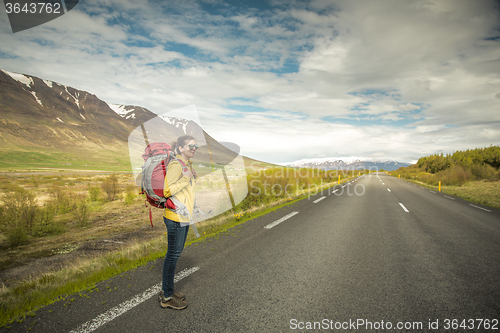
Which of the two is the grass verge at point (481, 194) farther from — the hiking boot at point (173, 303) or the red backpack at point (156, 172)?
the red backpack at point (156, 172)

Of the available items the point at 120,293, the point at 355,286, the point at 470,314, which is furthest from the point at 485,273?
the point at 120,293

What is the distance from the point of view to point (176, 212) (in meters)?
2.42

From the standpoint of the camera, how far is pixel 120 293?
8.73 ft

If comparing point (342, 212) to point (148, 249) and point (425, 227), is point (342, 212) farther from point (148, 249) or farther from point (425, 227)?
point (148, 249)

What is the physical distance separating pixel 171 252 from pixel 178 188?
2.63ft

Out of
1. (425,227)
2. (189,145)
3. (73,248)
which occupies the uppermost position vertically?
(189,145)

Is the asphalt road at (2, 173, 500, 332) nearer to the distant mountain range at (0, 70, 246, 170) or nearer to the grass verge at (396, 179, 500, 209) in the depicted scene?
the grass verge at (396, 179, 500, 209)

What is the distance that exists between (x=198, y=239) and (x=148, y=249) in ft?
3.39

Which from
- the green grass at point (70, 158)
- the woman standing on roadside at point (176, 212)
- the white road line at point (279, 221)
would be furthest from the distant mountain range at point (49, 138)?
the woman standing on roadside at point (176, 212)

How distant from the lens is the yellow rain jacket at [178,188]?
233cm

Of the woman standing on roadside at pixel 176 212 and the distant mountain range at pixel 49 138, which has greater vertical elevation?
the distant mountain range at pixel 49 138

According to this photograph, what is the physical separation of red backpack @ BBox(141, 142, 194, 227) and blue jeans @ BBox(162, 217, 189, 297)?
26 cm

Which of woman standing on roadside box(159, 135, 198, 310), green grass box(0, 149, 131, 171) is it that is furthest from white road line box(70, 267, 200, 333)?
green grass box(0, 149, 131, 171)

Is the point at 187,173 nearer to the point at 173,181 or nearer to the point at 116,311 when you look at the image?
the point at 173,181
